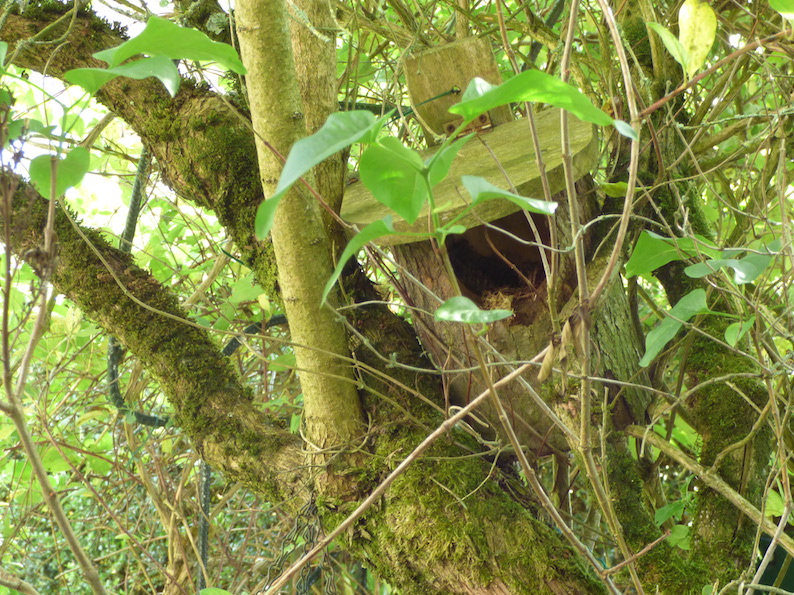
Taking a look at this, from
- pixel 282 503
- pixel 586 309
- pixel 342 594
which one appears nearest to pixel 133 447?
pixel 342 594

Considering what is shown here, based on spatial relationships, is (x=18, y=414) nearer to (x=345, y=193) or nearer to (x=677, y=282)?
(x=345, y=193)

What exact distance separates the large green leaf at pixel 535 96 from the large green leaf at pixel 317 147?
6cm

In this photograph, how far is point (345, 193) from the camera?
1.26 m

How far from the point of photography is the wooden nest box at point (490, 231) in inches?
42.6

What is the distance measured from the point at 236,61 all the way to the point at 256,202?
27.5 inches

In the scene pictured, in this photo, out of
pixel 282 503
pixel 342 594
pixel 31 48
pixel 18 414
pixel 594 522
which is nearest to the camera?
pixel 18 414

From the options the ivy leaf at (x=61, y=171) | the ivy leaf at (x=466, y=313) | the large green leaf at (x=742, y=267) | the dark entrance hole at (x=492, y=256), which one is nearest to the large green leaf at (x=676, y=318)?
the large green leaf at (x=742, y=267)

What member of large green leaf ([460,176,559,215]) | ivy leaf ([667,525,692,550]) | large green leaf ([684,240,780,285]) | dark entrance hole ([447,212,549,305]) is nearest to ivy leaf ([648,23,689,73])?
large green leaf ([684,240,780,285])

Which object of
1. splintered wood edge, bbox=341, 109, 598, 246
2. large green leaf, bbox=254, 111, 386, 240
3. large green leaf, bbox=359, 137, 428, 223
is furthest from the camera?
splintered wood edge, bbox=341, 109, 598, 246

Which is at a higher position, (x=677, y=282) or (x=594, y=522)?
(x=677, y=282)

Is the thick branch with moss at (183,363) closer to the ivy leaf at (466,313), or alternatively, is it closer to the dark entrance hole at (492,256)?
the dark entrance hole at (492,256)

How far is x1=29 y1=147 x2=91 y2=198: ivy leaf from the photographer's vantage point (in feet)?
1.94

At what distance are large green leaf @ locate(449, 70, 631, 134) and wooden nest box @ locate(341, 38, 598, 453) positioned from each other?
53 centimetres

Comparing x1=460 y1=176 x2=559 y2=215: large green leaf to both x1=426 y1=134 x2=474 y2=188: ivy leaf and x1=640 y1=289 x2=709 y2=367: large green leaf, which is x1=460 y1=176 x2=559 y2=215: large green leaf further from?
x1=640 y1=289 x2=709 y2=367: large green leaf
